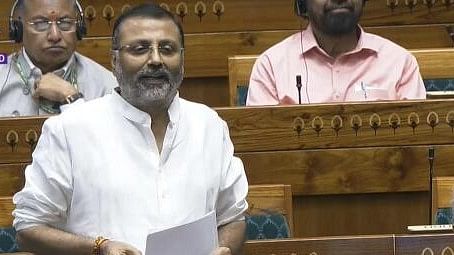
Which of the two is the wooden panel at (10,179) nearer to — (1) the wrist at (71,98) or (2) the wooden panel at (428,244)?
(1) the wrist at (71,98)

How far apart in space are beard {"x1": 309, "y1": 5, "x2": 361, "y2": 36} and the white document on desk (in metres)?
1.03

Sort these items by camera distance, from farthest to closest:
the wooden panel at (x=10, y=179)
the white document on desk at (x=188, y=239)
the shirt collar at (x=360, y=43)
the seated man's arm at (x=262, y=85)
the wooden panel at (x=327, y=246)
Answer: the shirt collar at (x=360, y=43) < the seated man's arm at (x=262, y=85) < the wooden panel at (x=10, y=179) < the wooden panel at (x=327, y=246) < the white document on desk at (x=188, y=239)

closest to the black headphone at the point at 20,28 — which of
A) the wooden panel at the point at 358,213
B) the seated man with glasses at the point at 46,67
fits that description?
the seated man with glasses at the point at 46,67

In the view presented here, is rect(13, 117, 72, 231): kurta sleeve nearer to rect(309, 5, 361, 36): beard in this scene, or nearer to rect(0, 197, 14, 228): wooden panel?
rect(0, 197, 14, 228): wooden panel

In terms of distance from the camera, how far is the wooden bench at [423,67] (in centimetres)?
254

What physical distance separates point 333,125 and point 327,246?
20.2 inches

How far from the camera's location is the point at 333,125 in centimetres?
222

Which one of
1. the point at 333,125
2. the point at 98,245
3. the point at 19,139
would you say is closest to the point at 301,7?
the point at 333,125

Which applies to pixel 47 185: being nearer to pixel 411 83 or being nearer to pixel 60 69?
pixel 60 69

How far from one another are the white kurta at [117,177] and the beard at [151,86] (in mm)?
18

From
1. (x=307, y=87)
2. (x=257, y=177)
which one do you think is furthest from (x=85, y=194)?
(x=307, y=87)

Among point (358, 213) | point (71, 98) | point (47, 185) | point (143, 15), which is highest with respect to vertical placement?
point (143, 15)

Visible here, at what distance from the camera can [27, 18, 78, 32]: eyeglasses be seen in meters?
2.39

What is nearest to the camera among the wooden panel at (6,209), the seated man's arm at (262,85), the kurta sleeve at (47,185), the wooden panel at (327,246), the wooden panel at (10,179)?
the kurta sleeve at (47,185)
